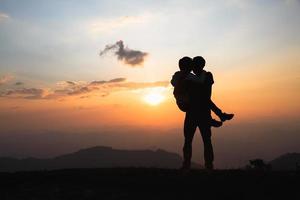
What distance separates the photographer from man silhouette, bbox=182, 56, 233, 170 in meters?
12.0

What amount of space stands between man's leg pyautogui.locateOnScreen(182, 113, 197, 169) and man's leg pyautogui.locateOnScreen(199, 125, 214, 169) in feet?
0.81

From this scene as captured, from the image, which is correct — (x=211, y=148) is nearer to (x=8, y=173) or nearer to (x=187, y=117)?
(x=187, y=117)

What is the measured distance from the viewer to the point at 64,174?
38.0 ft

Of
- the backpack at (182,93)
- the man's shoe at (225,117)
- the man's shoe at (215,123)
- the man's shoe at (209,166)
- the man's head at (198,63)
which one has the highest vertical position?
the man's head at (198,63)

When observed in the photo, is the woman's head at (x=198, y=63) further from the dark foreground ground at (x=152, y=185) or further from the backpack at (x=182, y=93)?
the dark foreground ground at (x=152, y=185)

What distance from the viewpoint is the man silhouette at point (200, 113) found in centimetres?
1205

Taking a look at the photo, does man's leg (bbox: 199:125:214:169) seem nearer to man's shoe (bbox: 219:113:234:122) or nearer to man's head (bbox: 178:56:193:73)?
man's shoe (bbox: 219:113:234:122)

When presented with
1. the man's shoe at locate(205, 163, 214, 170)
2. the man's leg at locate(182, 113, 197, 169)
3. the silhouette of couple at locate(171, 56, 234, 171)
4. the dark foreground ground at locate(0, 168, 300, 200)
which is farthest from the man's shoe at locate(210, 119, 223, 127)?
the dark foreground ground at locate(0, 168, 300, 200)

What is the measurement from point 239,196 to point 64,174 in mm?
4803

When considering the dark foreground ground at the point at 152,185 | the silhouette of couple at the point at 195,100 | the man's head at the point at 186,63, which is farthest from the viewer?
the man's head at the point at 186,63

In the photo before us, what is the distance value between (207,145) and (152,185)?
2.77 m

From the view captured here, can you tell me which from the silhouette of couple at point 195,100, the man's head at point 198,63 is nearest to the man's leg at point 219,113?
the silhouette of couple at point 195,100

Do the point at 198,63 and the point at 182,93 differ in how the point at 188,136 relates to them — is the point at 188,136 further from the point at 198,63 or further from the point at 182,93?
the point at 198,63

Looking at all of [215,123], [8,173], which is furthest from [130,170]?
[8,173]
